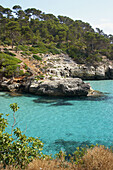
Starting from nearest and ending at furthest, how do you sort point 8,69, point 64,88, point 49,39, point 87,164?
1. point 87,164
2. point 64,88
3. point 8,69
4. point 49,39

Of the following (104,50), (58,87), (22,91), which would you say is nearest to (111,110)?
(58,87)

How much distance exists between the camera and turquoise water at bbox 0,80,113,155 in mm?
8953

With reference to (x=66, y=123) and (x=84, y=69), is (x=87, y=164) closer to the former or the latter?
(x=66, y=123)

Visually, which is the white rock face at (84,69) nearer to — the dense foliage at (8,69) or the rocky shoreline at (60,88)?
the dense foliage at (8,69)

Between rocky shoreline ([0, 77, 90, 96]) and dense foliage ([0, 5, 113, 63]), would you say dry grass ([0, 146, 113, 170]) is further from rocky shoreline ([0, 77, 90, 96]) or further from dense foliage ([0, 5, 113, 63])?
dense foliage ([0, 5, 113, 63])

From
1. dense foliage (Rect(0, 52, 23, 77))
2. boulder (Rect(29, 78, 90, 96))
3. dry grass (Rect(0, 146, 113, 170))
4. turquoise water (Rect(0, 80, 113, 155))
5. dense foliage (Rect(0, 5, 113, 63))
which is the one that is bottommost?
turquoise water (Rect(0, 80, 113, 155))

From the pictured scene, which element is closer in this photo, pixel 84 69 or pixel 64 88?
pixel 64 88

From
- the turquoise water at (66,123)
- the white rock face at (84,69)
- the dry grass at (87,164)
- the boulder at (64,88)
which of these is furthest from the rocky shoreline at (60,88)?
the white rock face at (84,69)

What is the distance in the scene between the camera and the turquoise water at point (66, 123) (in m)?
8.95

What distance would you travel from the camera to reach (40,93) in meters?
22.8

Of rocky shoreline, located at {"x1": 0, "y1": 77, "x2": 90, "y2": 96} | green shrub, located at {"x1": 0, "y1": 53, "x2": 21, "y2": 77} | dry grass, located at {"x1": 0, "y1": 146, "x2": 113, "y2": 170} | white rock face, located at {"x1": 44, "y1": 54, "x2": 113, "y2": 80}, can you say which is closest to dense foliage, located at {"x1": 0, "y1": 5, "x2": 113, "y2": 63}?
white rock face, located at {"x1": 44, "y1": 54, "x2": 113, "y2": 80}

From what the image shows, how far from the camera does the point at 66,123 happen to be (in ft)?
39.6

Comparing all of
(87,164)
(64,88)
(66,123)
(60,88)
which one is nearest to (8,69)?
(60,88)

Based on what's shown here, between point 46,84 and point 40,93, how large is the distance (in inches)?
70.9
